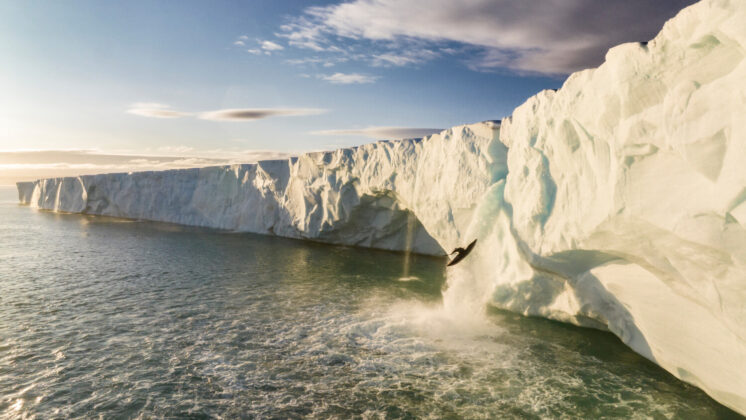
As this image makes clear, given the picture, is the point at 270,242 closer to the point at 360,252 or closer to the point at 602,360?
the point at 360,252

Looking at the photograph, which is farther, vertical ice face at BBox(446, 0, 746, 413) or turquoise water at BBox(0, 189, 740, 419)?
turquoise water at BBox(0, 189, 740, 419)

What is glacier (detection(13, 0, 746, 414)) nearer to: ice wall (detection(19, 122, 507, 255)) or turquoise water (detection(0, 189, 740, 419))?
ice wall (detection(19, 122, 507, 255))

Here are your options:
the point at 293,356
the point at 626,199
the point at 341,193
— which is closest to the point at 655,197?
the point at 626,199

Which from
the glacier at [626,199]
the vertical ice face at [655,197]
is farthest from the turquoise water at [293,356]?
the vertical ice face at [655,197]

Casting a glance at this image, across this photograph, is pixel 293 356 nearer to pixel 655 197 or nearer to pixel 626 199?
pixel 626 199

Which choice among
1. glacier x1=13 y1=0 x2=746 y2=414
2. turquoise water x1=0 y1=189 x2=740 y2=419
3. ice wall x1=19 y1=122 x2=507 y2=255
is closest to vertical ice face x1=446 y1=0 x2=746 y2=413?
glacier x1=13 y1=0 x2=746 y2=414

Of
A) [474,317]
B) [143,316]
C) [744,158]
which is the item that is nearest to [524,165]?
[474,317]

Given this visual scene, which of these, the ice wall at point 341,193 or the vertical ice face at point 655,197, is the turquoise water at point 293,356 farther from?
the ice wall at point 341,193
